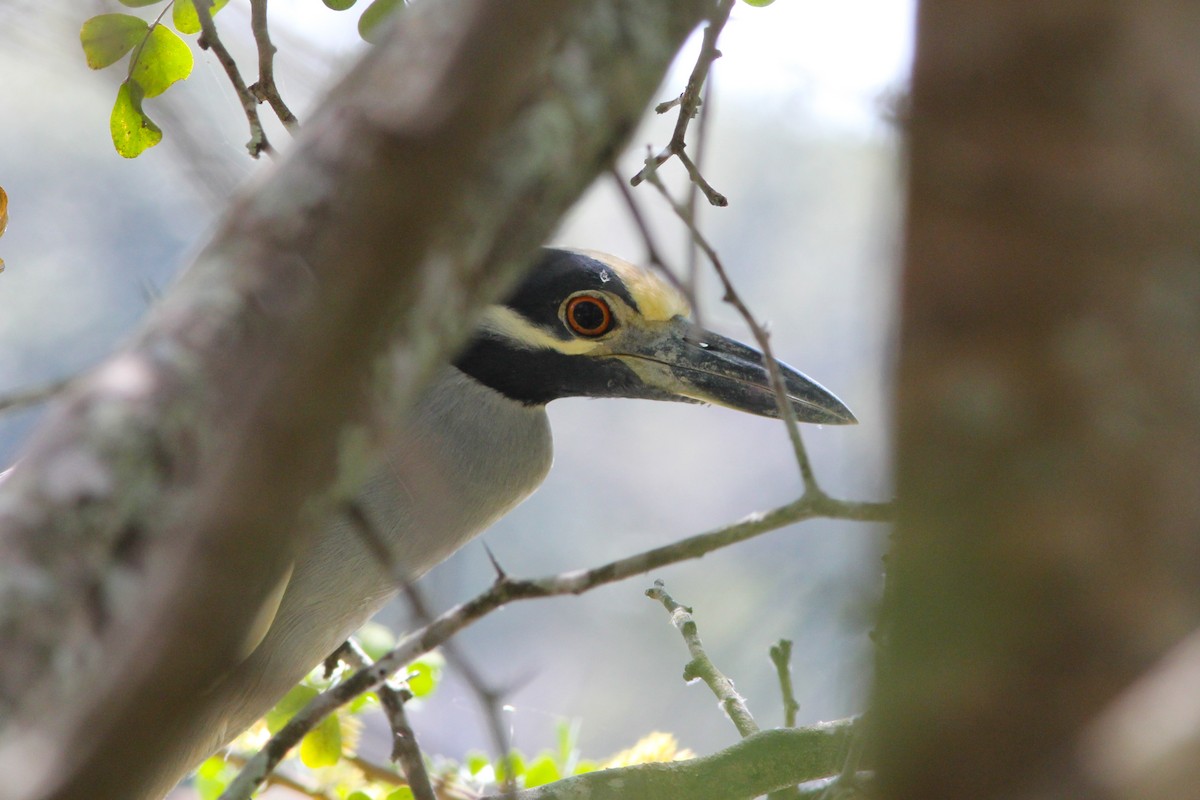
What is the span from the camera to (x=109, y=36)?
149 cm

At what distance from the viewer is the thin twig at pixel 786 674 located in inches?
58.5

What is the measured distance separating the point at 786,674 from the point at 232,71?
113cm

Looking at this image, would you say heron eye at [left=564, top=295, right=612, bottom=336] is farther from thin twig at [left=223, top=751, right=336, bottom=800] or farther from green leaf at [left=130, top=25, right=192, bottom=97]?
thin twig at [left=223, top=751, right=336, bottom=800]

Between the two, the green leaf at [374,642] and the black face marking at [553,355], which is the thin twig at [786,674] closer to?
the black face marking at [553,355]

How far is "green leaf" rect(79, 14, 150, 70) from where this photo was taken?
1.47m

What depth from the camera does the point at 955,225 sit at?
555 millimetres

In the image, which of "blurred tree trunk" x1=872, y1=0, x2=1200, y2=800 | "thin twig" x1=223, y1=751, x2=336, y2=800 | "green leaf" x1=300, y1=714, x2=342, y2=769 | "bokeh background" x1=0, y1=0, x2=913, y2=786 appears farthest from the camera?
"bokeh background" x1=0, y1=0, x2=913, y2=786

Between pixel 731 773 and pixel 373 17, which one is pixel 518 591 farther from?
pixel 373 17

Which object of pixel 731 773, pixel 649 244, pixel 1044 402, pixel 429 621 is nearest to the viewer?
pixel 1044 402

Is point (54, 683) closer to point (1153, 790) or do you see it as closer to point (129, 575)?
point (129, 575)

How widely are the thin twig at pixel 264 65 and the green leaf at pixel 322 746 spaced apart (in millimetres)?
914

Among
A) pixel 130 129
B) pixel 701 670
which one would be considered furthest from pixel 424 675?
pixel 130 129

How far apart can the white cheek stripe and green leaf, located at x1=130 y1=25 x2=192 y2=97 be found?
70 centimetres

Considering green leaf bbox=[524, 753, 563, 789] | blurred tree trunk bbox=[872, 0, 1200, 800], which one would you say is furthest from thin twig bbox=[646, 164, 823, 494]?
green leaf bbox=[524, 753, 563, 789]
